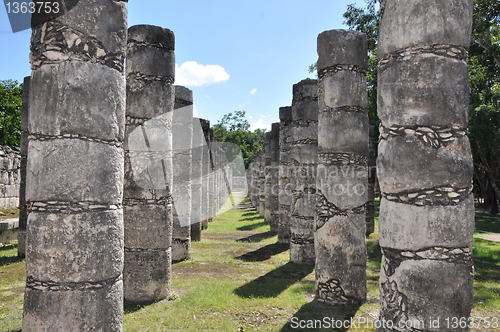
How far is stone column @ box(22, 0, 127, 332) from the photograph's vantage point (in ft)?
12.1

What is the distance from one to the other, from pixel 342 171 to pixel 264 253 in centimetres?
522

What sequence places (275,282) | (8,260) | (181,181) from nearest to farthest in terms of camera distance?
1. (275,282)
2. (8,260)
3. (181,181)

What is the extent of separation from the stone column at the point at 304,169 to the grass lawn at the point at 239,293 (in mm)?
581

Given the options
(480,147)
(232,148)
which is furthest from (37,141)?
(232,148)

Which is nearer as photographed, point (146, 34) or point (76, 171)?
point (76, 171)

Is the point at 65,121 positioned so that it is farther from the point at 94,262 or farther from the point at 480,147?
the point at 480,147

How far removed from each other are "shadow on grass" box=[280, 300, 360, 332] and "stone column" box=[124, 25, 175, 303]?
98.4 inches

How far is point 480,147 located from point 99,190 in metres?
19.7

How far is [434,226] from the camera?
377cm

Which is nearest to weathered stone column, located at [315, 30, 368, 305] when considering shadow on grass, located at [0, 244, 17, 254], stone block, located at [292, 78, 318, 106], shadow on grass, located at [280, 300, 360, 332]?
shadow on grass, located at [280, 300, 360, 332]

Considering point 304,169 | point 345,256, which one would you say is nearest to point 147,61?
point 345,256

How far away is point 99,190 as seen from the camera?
12.7 feet

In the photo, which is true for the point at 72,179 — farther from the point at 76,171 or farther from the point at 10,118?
the point at 10,118

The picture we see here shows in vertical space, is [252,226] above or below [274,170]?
below
